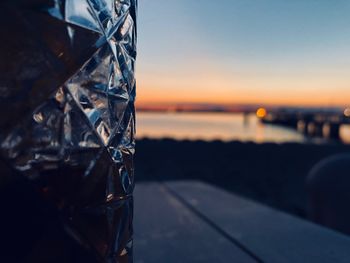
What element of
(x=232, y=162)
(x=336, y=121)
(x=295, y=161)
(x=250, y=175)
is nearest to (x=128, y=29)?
(x=250, y=175)

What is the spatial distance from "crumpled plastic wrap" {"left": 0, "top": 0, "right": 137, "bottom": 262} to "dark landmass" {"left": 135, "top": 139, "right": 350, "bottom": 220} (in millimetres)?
2886

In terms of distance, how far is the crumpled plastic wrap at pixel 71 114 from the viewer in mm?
284

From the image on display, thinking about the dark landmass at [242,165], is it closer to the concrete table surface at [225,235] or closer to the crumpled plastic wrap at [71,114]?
the concrete table surface at [225,235]

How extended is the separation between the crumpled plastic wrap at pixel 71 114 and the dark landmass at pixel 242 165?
2.89 meters

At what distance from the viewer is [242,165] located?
5215 mm

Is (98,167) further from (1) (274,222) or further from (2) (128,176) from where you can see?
(1) (274,222)

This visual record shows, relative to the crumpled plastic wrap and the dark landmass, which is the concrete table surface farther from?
the dark landmass

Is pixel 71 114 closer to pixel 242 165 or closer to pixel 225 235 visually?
pixel 225 235

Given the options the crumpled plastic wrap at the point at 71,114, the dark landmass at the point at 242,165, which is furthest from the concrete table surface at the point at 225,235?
Result: the dark landmass at the point at 242,165

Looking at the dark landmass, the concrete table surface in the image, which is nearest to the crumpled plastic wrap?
the concrete table surface

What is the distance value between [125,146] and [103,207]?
9 centimetres

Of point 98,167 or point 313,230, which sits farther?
point 313,230

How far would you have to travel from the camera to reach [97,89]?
13.8 inches

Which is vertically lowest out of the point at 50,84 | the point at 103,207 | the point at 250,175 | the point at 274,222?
the point at 250,175
